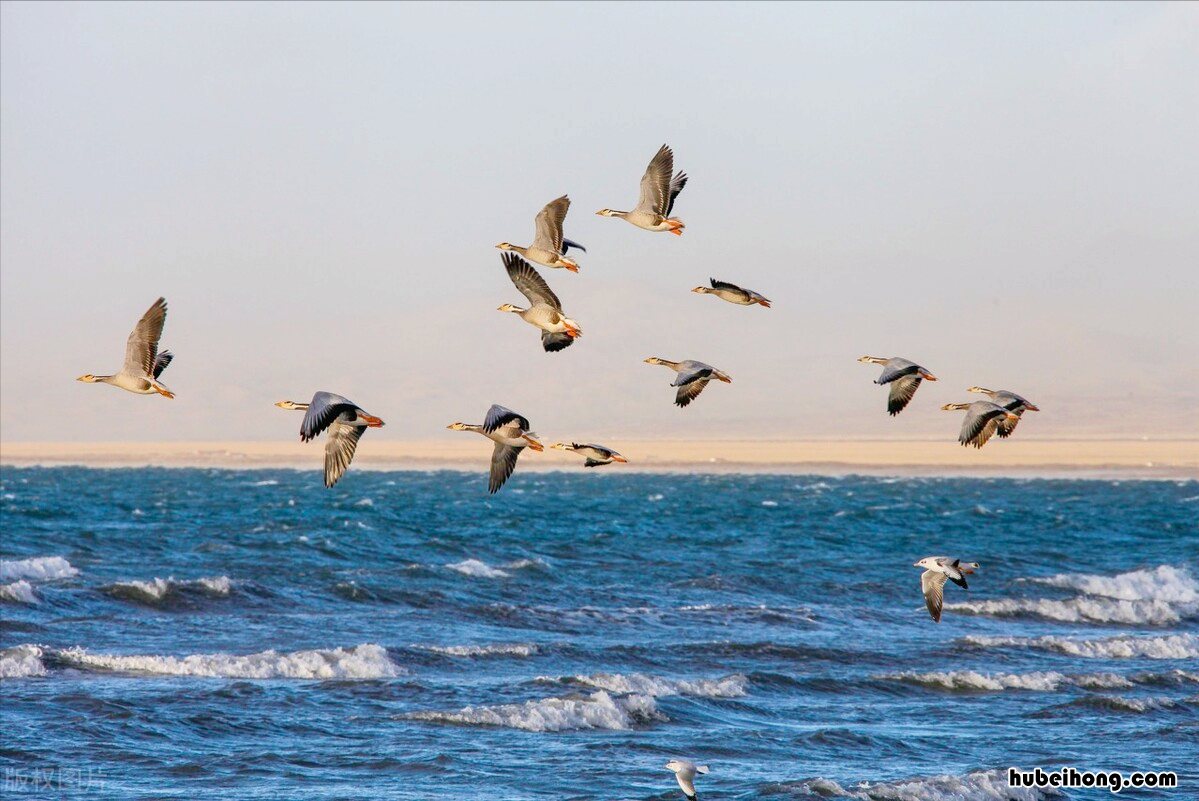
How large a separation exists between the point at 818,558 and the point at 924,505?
39.3 m

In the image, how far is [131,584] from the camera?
33.3 meters

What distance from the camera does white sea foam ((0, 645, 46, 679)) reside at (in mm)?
23984

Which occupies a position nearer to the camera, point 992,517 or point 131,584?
point 131,584

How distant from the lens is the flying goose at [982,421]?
1545 cm

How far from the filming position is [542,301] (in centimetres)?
1459

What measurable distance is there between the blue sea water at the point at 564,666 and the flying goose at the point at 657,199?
6.79 meters

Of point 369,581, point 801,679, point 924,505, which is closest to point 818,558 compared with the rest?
point 369,581

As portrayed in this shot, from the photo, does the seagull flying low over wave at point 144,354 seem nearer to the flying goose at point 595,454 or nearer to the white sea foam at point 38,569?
the flying goose at point 595,454

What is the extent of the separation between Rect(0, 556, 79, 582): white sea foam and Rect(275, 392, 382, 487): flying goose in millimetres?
22625

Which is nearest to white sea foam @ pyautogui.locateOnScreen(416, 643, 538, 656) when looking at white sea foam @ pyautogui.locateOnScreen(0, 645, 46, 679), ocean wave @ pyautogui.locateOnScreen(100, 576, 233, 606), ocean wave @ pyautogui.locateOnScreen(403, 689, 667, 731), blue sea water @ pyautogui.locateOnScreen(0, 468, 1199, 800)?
blue sea water @ pyautogui.locateOnScreen(0, 468, 1199, 800)

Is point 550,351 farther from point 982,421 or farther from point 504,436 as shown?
point 982,421

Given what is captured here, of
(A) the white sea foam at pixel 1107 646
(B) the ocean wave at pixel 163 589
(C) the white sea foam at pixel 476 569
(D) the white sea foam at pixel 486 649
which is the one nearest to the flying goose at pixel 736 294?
(D) the white sea foam at pixel 486 649

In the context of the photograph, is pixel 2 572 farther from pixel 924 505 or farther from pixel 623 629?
pixel 924 505

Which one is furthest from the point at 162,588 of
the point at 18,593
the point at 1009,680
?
the point at 1009,680
